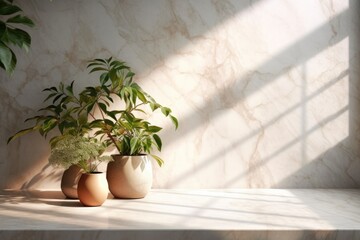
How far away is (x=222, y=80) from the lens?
237cm

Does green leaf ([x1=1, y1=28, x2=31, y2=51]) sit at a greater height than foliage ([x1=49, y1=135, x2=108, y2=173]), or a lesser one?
greater

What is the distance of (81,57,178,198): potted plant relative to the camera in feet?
6.75

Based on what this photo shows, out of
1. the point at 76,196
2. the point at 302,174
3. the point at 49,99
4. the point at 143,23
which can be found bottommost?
the point at 302,174

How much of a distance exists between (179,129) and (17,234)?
3.43 feet

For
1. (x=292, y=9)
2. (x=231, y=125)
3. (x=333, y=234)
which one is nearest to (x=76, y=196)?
(x=231, y=125)

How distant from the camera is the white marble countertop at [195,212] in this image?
1558 mm

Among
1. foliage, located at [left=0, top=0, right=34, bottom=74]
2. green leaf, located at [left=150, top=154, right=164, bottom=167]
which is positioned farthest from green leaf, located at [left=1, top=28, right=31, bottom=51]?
green leaf, located at [left=150, top=154, right=164, bottom=167]

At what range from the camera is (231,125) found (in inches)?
93.3

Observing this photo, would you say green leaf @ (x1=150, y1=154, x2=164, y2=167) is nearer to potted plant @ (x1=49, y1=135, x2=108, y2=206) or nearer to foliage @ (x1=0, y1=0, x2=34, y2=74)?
potted plant @ (x1=49, y1=135, x2=108, y2=206)

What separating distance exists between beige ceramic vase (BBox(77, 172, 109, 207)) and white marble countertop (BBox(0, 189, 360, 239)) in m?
0.04

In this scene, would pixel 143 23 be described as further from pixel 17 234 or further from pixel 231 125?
pixel 17 234

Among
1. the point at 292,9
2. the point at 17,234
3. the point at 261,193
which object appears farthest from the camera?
the point at 292,9

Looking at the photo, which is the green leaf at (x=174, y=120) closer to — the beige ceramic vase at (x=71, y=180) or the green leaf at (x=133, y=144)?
the green leaf at (x=133, y=144)

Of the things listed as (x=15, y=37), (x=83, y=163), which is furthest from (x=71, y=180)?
(x=15, y=37)
